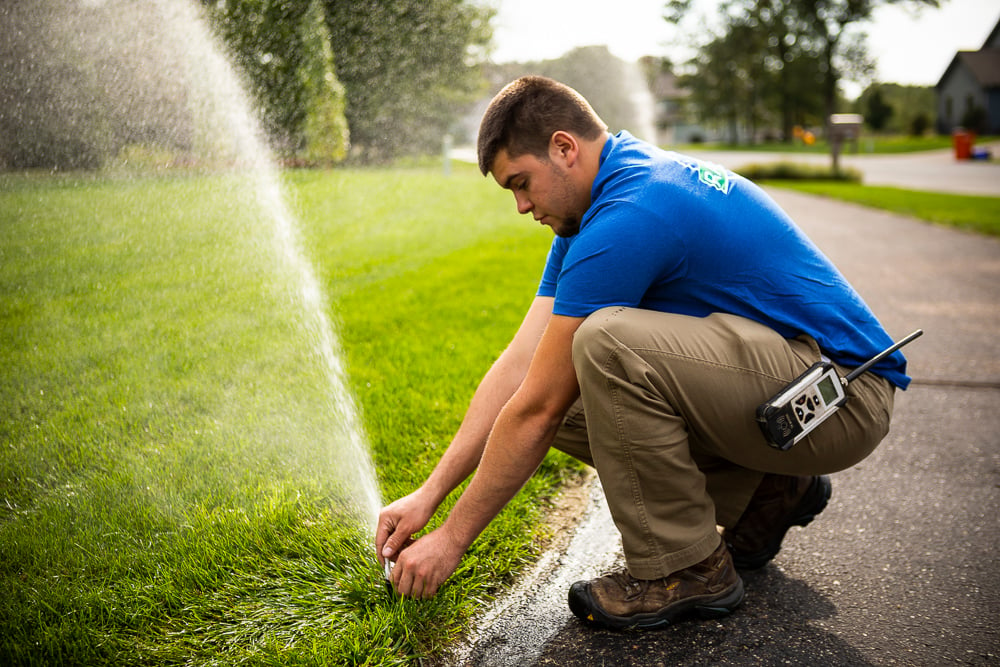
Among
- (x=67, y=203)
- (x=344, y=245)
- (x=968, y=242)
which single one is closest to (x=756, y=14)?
(x=968, y=242)

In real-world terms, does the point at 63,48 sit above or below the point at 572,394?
above

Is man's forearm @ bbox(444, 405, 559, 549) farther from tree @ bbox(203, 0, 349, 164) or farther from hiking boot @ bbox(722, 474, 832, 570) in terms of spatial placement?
tree @ bbox(203, 0, 349, 164)

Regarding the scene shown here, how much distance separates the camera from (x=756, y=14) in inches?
1791

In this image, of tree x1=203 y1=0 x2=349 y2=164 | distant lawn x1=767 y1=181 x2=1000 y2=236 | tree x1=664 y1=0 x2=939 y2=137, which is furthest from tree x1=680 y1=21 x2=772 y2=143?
tree x1=203 y1=0 x2=349 y2=164

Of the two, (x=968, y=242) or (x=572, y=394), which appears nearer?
(x=572, y=394)

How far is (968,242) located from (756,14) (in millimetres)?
42521

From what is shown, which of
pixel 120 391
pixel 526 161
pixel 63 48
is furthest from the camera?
pixel 63 48

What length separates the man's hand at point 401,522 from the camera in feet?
6.45

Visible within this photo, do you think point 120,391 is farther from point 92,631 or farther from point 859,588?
point 859,588

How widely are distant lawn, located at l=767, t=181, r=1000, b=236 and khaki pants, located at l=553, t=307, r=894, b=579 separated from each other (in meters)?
8.63

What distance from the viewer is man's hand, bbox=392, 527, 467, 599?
184 cm

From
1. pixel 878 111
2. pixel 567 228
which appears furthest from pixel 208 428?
pixel 878 111

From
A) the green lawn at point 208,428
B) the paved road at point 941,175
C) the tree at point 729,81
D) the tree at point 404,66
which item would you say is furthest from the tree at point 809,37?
the green lawn at point 208,428

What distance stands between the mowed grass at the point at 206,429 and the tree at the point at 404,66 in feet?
13.7
